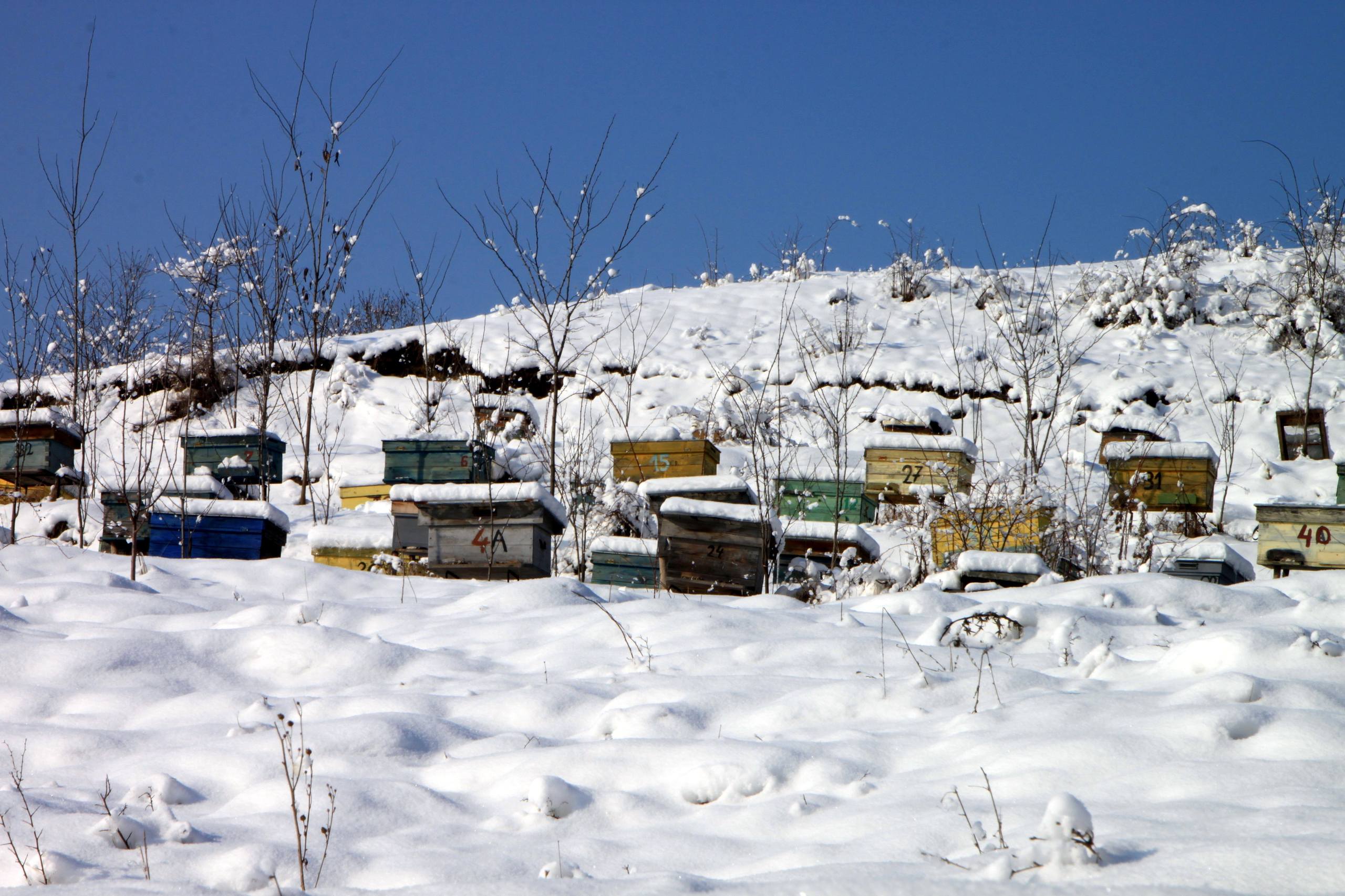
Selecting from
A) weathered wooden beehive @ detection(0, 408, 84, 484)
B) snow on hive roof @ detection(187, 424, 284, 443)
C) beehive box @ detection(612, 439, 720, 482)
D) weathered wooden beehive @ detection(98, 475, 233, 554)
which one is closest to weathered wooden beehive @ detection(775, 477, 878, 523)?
beehive box @ detection(612, 439, 720, 482)

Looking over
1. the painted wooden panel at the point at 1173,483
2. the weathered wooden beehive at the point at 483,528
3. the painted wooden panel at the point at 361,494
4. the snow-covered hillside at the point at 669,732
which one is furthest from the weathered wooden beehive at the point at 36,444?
the painted wooden panel at the point at 1173,483

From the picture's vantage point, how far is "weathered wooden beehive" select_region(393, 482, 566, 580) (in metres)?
7.87

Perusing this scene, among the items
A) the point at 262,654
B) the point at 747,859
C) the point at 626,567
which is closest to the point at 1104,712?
the point at 747,859

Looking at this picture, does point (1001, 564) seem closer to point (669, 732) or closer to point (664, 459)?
point (669, 732)

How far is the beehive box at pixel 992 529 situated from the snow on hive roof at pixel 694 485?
1757mm

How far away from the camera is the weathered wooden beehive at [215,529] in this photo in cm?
895

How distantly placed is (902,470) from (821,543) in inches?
182

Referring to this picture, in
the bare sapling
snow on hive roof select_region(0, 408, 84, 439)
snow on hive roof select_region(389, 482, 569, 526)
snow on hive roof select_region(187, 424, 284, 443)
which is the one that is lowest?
the bare sapling

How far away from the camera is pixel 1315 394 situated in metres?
17.9

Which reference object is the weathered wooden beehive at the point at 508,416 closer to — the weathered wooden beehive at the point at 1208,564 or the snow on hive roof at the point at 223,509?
the snow on hive roof at the point at 223,509

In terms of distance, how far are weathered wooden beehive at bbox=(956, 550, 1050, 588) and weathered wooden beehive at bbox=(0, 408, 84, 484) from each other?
943cm

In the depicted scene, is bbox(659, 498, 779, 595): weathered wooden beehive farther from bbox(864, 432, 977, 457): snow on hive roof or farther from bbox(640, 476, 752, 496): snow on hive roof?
bbox(864, 432, 977, 457): snow on hive roof

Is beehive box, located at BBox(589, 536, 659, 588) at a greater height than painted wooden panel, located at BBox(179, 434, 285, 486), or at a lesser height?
lesser

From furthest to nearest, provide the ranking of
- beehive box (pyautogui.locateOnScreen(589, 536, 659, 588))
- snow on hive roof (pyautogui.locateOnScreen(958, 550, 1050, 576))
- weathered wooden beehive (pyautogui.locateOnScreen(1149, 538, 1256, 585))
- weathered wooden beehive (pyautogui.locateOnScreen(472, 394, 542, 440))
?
weathered wooden beehive (pyautogui.locateOnScreen(472, 394, 542, 440)), beehive box (pyautogui.locateOnScreen(589, 536, 659, 588)), weathered wooden beehive (pyautogui.locateOnScreen(1149, 538, 1256, 585)), snow on hive roof (pyautogui.locateOnScreen(958, 550, 1050, 576))
